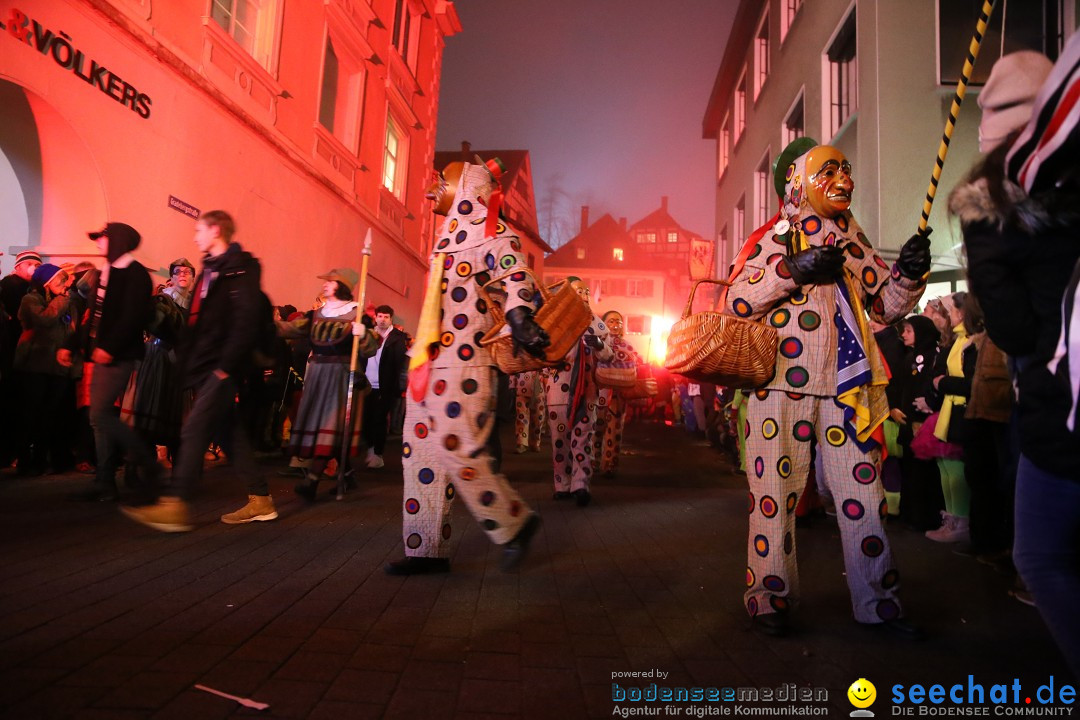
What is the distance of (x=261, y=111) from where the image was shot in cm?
1080

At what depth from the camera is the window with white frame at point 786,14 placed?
14750mm

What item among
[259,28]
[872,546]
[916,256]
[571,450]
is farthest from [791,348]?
[259,28]

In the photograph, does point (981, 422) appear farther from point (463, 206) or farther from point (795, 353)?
point (463, 206)

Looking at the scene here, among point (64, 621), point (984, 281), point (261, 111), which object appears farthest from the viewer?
point (261, 111)

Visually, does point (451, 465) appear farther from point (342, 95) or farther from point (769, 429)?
point (342, 95)

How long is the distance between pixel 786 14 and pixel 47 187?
50.6ft

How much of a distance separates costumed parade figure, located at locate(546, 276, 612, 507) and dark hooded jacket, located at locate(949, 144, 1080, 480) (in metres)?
4.69

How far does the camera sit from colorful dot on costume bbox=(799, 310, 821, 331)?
9.62ft

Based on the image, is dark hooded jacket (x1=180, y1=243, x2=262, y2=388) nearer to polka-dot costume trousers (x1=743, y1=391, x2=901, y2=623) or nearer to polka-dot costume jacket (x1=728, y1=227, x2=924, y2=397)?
polka-dot costume jacket (x1=728, y1=227, x2=924, y2=397)

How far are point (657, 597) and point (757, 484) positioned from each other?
0.84 m

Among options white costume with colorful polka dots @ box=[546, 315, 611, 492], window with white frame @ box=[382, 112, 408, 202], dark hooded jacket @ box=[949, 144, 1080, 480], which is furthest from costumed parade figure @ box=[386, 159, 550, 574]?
window with white frame @ box=[382, 112, 408, 202]

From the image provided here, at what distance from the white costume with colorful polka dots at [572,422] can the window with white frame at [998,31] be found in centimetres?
669

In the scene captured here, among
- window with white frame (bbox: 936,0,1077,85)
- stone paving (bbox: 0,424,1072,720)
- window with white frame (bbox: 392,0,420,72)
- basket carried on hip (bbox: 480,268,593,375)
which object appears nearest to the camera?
stone paving (bbox: 0,424,1072,720)

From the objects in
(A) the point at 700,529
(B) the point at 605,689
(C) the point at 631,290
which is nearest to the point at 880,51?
(A) the point at 700,529
